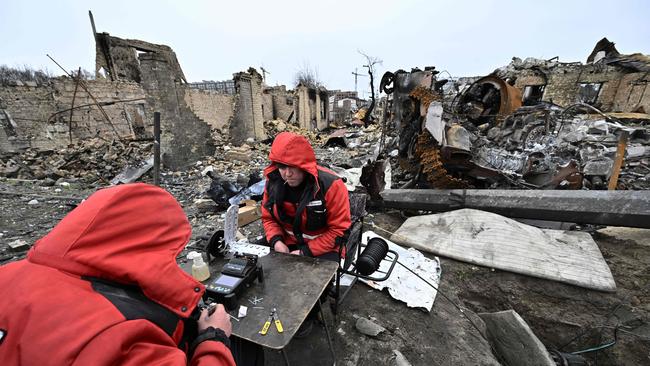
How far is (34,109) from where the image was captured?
8.15m

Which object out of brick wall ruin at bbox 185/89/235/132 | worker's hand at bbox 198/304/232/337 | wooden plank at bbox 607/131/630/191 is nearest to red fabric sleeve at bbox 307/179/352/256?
worker's hand at bbox 198/304/232/337

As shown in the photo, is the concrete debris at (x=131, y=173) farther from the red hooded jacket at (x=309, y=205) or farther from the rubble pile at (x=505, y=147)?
the rubble pile at (x=505, y=147)

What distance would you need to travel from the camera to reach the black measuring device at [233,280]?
139 centimetres

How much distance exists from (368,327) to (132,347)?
80.8 inches

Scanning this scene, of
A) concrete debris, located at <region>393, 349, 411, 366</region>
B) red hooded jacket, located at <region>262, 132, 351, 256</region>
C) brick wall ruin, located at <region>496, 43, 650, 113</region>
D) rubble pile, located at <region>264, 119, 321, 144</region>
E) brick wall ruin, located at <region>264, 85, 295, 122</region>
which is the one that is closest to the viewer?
concrete debris, located at <region>393, 349, 411, 366</region>

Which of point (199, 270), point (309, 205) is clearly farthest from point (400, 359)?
point (199, 270)

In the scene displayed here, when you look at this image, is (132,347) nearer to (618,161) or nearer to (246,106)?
(618,161)

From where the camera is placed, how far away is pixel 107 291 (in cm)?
76

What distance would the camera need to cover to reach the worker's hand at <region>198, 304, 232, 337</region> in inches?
45.0

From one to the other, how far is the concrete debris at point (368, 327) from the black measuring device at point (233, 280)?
1233 millimetres

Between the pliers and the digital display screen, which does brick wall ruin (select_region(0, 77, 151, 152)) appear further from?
the pliers

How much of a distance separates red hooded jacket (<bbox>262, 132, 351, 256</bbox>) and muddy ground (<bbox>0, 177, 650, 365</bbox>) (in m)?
0.67

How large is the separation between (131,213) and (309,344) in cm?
197

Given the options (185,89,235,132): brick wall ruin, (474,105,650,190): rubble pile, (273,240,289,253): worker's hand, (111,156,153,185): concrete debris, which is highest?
(185,89,235,132): brick wall ruin
